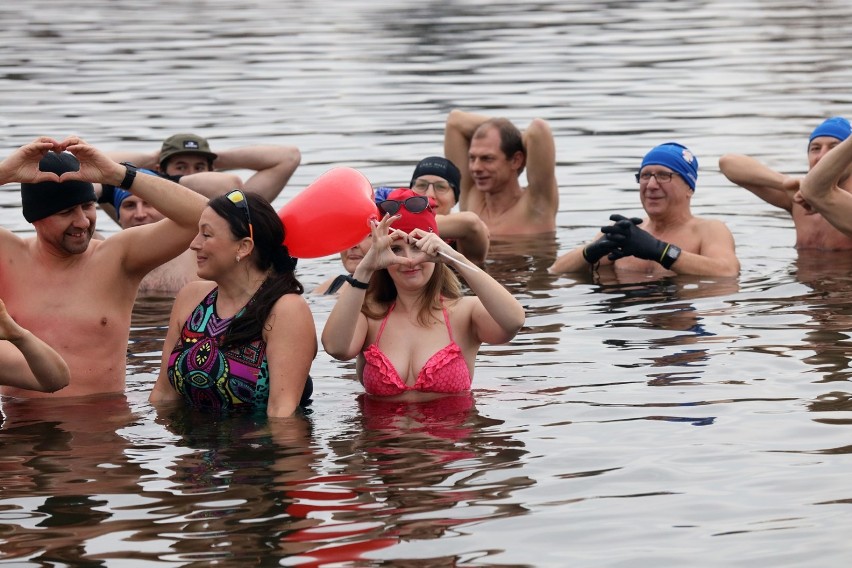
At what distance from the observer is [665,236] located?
1312 cm

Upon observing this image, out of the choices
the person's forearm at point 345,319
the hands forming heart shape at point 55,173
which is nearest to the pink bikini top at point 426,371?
the person's forearm at point 345,319

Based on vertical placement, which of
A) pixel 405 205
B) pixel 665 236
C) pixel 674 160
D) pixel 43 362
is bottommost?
pixel 43 362

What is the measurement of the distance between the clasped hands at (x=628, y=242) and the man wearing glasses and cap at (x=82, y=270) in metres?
4.69

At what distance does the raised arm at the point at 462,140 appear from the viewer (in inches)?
602

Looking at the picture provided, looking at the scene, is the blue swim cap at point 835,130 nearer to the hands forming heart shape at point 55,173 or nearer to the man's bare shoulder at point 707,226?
the man's bare shoulder at point 707,226

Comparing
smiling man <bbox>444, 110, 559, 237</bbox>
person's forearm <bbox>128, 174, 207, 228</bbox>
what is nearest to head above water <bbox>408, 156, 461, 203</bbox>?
smiling man <bbox>444, 110, 559, 237</bbox>

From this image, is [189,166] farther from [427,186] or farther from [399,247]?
[399,247]

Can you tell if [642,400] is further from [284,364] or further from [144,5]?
[144,5]

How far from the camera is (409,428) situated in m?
8.44

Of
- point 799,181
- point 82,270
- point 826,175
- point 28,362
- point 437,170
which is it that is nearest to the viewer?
point 28,362

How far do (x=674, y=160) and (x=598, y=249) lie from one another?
3.22 feet

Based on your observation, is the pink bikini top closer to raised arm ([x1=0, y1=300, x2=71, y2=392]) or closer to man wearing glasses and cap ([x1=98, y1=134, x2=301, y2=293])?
raised arm ([x1=0, y1=300, x2=71, y2=392])

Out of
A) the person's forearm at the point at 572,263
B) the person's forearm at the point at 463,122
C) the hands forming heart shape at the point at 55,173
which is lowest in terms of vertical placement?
the person's forearm at the point at 572,263

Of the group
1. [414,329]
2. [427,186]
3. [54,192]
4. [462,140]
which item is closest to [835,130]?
[427,186]
